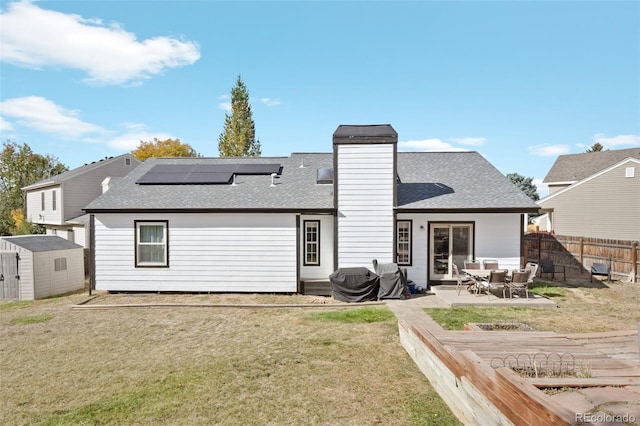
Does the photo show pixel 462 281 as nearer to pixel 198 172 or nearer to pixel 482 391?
pixel 482 391

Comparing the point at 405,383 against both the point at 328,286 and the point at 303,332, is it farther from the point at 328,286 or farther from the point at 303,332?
the point at 328,286

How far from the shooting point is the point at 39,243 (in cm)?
1355

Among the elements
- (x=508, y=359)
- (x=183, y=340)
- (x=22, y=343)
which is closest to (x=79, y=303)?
(x=22, y=343)

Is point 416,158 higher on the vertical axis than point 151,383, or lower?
higher

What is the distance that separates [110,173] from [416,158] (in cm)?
1999

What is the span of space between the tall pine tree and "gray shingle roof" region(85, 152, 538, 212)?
25152mm

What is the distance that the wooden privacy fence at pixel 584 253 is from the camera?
578 inches

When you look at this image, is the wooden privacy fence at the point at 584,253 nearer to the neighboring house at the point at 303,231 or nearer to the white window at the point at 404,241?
the neighboring house at the point at 303,231

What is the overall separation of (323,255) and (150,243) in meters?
6.51

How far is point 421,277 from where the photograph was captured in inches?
506

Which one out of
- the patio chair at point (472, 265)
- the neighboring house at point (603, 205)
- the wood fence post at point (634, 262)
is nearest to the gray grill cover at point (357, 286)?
the patio chair at point (472, 265)

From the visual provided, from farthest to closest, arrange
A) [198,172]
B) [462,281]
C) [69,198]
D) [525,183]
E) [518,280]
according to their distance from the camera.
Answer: [525,183]
[69,198]
[198,172]
[462,281]
[518,280]

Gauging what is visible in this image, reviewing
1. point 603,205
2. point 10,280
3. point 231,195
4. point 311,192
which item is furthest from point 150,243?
point 603,205

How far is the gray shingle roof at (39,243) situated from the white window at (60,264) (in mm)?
441
